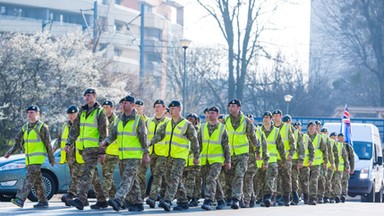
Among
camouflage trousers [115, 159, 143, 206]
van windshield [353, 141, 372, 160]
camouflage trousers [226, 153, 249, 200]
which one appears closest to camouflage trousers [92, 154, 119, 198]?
camouflage trousers [115, 159, 143, 206]

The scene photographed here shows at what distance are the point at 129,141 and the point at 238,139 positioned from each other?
10.00 feet

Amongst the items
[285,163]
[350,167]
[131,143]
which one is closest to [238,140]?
[285,163]

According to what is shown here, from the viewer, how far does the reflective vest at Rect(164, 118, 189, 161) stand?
658 inches

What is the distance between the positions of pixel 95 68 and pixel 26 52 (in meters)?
7.15

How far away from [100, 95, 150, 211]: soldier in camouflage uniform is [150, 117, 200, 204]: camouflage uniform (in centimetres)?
67

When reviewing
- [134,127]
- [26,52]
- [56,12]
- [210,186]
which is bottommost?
[210,186]

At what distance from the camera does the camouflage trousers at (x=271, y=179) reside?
64.0 ft

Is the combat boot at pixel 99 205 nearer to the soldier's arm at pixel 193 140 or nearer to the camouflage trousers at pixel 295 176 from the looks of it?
the soldier's arm at pixel 193 140

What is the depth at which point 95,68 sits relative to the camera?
48.5 m

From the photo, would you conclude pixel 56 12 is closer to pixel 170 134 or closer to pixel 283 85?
pixel 283 85

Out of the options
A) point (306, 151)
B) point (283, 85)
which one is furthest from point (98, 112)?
point (283, 85)

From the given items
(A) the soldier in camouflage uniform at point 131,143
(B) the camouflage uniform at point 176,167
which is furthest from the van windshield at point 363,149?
(A) the soldier in camouflage uniform at point 131,143

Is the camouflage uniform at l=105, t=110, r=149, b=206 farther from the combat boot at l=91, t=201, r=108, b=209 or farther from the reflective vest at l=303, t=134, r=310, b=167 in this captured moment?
the reflective vest at l=303, t=134, r=310, b=167

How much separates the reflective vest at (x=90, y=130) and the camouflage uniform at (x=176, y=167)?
1.10 m
